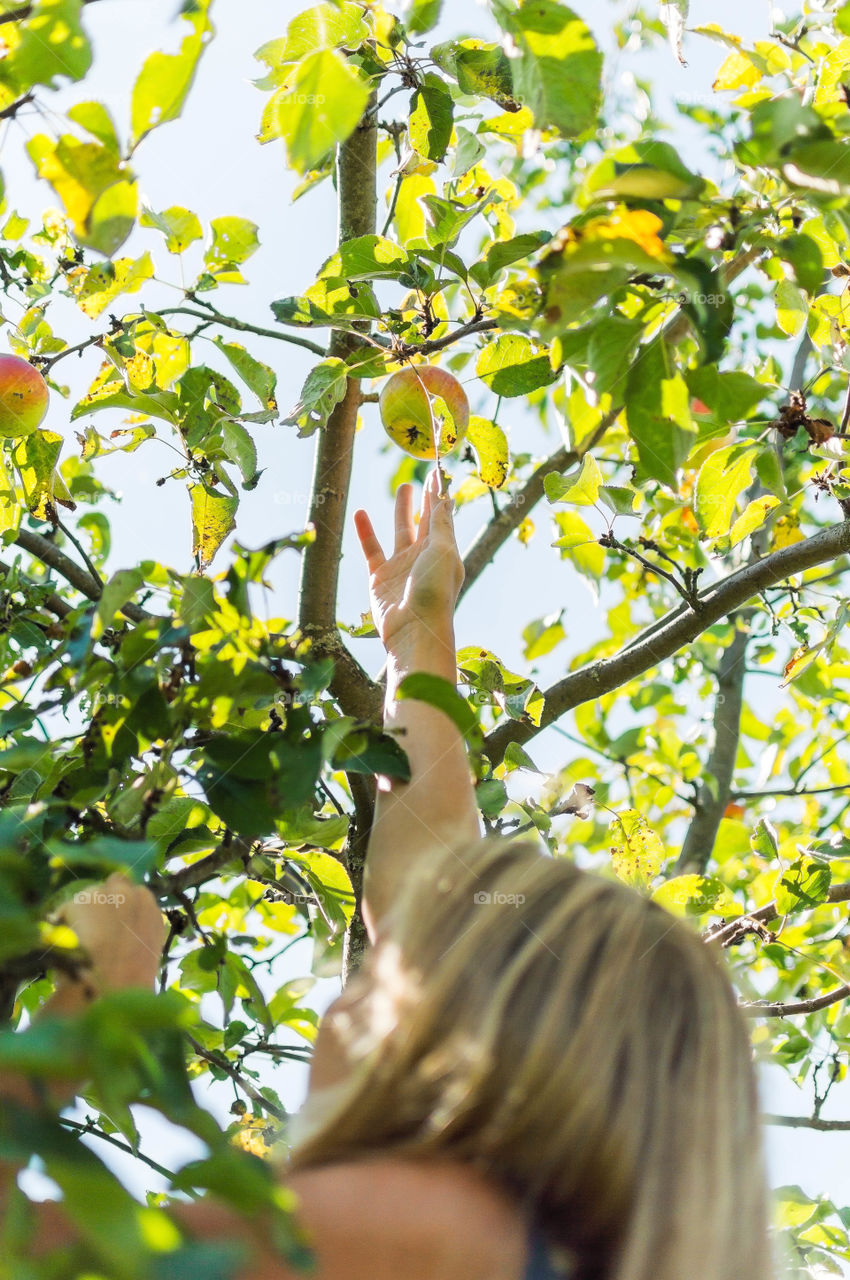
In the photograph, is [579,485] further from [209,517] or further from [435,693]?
[435,693]

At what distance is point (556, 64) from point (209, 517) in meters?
1.05

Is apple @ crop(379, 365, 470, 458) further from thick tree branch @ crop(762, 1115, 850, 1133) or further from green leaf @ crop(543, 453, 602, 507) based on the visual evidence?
thick tree branch @ crop(762, 1115, 850, 1133)

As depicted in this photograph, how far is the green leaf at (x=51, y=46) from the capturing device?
96 cm

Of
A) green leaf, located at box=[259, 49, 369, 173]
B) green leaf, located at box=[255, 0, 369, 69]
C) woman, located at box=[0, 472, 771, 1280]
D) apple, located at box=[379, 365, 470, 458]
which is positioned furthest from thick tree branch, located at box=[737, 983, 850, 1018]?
green leaf, located at box=[255, 0, 369, 69]

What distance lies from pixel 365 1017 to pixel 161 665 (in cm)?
44

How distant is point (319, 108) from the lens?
1.02 m

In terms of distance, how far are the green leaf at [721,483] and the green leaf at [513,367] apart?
32 cm

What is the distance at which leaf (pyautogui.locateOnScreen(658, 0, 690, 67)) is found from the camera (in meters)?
1.58

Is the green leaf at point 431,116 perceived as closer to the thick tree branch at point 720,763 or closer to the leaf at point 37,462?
the leaf at point 37,462

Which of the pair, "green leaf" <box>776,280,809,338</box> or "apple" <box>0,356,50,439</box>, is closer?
"green leaf" <box>776,280,809,338</box>

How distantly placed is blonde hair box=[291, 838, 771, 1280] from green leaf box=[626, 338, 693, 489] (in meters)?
0.52

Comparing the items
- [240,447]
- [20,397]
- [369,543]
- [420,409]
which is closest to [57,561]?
[20,397]

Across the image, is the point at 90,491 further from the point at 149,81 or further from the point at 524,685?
the point at 149,81

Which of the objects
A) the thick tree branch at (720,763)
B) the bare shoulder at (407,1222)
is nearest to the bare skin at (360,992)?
the bare shoulder at (407,1222)
